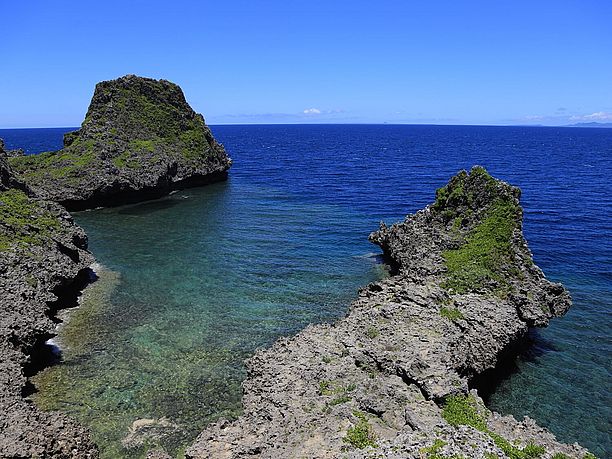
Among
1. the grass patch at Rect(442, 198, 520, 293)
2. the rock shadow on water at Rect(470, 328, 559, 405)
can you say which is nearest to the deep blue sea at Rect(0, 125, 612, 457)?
the rock shadow on water at Rect(470, 328, 559, 405)

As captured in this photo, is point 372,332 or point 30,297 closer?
point 372,332

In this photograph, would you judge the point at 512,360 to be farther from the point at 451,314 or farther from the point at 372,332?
the point at 372,332

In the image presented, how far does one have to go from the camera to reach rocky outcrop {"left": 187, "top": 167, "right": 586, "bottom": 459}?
17781mm

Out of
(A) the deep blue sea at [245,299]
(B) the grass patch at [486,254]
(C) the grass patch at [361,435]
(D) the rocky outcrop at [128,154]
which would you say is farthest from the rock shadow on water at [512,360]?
(D) the rocky outcrop at [128,154]

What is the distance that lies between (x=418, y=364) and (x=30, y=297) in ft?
82.4

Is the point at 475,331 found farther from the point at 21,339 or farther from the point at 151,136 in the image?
the point at 151,136

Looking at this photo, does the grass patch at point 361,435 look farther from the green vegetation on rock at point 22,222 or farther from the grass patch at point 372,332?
the green vegetation on rock at point 22,222

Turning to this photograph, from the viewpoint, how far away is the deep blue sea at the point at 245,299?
981 inches

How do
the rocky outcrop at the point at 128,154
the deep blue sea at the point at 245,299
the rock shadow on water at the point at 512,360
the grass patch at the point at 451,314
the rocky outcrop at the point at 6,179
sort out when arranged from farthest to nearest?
the rocky outcrop at the point at 128,154 → the rocky outcrop at the point at 6,179 → the grass patch at the point at 451,314 → the rock shadow on water at the point at 512,360 → the deep blue sea at the point at 245,299

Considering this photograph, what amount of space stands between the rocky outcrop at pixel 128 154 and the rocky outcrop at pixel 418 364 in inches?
2000

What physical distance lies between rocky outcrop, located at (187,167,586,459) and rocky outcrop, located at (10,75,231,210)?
2000 inches

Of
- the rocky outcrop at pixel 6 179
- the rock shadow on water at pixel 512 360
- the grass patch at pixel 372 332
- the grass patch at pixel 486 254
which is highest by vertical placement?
the rocky outcrop at pixel 6 179

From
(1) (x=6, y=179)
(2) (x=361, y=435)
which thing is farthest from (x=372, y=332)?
(1) (x=6, y=179)

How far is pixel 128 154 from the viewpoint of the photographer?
7975 cm
